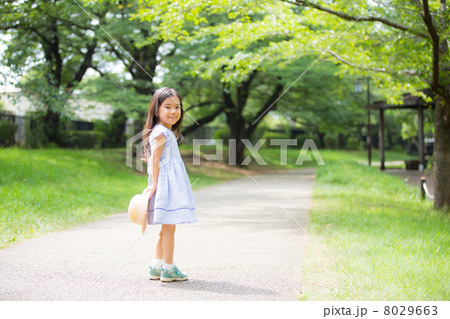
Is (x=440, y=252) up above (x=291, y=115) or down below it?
below

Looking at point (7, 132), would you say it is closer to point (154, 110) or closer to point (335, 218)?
point (335, 218)

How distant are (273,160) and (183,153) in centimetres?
947

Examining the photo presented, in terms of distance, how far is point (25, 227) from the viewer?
6629 mm

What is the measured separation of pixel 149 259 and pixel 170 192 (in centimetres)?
128

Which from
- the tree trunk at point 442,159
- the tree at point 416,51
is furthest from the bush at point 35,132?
the tree trunk at point 442,159

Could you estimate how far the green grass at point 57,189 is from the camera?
7031 mm

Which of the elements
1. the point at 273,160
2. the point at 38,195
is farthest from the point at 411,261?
the point at 273,160

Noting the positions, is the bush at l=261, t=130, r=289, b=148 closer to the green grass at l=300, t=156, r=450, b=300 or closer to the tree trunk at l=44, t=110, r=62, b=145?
the tree trunk at l=44, t=110, r=62, b=145

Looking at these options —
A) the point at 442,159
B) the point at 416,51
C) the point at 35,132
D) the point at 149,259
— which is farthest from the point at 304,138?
the point at 149,259

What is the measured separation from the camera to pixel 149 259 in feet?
16.6

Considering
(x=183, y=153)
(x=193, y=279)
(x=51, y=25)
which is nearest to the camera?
(x=193, y=279)

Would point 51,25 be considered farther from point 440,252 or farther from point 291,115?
point 440,252

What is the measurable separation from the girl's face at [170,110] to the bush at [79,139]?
1632cm

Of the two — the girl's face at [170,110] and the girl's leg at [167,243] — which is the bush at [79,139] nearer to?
the girl's face at [170,110]
